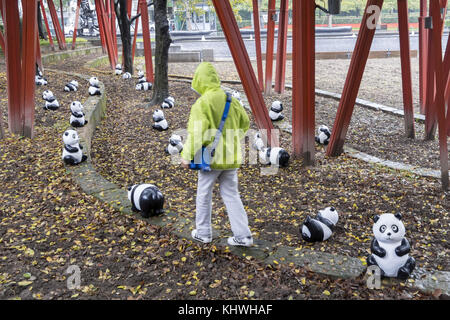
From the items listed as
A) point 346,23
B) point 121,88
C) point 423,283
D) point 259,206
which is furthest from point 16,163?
point 346,23

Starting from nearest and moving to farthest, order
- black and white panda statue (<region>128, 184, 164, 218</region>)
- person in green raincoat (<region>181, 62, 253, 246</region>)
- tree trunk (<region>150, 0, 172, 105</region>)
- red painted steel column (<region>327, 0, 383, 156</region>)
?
1. person in green raincoat (<region>181, 62, 253, 246</region>)
2. black and white panda statue (<region>128, 184, 164, 218</region>)
3. red painted steel column (<region>327, 0, 383, 156</region>)
4. tree trunk (<region>150, 0, 172, 105</region>)

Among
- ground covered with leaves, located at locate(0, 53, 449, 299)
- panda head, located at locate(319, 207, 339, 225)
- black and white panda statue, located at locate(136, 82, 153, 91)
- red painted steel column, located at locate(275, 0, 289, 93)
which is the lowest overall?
ground covered with leaves, located at locate(0, 53, 449, 299)

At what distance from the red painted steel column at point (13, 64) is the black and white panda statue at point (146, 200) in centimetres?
376

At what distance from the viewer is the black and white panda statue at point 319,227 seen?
3850 mm

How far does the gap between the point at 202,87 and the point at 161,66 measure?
631 cm

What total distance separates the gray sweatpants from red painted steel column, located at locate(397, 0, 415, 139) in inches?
182

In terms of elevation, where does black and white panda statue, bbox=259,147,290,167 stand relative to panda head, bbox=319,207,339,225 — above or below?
above

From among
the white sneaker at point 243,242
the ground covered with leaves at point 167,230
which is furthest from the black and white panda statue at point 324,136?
the white sneaker at point 243,242

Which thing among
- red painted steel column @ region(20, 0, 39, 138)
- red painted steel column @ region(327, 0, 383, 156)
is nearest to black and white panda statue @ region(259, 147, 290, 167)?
red painted steel column @ region(327, 0, 383, 156)

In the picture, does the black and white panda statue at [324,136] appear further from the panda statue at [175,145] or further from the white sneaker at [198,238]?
the white sneaker at [198,238]

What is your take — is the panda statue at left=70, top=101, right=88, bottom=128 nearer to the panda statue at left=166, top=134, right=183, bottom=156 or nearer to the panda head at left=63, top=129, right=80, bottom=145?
the panda head at left=63, top=129, right=80, bottom=145

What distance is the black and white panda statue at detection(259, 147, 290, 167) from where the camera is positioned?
586 cm

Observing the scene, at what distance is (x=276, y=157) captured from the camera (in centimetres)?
588
